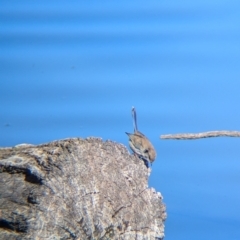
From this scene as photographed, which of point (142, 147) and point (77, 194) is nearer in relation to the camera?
point (77, 194)

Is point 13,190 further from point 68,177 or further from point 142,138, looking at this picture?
point 142,138

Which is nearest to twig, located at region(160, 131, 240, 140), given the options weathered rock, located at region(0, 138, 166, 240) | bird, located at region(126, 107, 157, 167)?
bird, located at region(126, 107, 157, 167)

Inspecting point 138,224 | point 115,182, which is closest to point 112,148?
point 115,182

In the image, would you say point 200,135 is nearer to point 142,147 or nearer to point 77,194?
point 142,147

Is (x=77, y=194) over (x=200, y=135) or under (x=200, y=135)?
under

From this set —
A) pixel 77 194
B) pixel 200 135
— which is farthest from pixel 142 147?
pixel 77 194

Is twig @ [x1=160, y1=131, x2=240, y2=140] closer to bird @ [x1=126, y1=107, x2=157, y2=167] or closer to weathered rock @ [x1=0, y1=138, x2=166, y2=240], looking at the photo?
bird @ [x1=126, y1=107, x2=157, y2=167]

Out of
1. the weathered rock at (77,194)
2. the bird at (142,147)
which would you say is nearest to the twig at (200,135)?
the bird at (142,147)

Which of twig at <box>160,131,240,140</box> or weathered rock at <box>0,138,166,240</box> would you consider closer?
weathered rock at <box>0,138,166,240</box>
